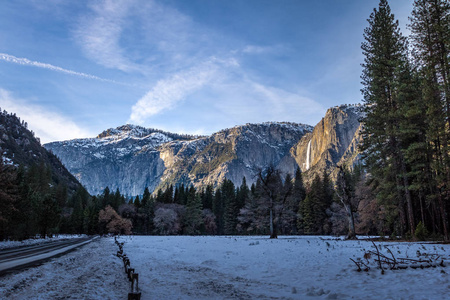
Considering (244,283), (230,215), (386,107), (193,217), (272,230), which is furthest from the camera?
(230,215)

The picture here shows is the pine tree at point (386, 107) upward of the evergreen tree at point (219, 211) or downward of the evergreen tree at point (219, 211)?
upward

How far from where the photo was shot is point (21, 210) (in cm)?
4138

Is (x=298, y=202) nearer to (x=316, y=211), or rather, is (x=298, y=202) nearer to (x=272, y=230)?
(x=316, y=211)

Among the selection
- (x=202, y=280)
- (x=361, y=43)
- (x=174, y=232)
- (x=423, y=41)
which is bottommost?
(x=174, y=232)

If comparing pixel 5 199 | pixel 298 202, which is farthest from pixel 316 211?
pixel 5 199

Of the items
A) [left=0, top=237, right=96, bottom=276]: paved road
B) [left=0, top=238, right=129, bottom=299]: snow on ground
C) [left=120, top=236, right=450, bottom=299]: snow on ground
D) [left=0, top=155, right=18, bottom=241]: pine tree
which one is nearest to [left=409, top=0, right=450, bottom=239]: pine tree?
[left=120, top=236, right=450, bottom=299]: snow on ground

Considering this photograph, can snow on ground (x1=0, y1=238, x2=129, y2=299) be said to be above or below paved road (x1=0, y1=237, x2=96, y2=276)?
above

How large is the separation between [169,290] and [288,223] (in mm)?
74510

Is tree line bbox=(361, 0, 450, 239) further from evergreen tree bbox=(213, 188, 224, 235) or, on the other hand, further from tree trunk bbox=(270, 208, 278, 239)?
evergreen tree bbox=(213, 188, 224, 235)

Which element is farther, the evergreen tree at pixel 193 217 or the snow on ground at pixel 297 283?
the evergreen tree at pixel 193 217

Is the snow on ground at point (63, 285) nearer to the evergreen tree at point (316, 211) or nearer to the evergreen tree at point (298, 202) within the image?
the evergreen tree at point (316, 211)

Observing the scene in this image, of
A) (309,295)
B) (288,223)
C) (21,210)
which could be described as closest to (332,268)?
(309,295)

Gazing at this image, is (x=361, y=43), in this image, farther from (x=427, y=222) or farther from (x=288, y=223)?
(x=288, y=223)

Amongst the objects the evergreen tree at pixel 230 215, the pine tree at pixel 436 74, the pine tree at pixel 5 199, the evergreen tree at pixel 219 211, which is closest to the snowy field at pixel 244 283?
the pine tree at pixel 436 74
